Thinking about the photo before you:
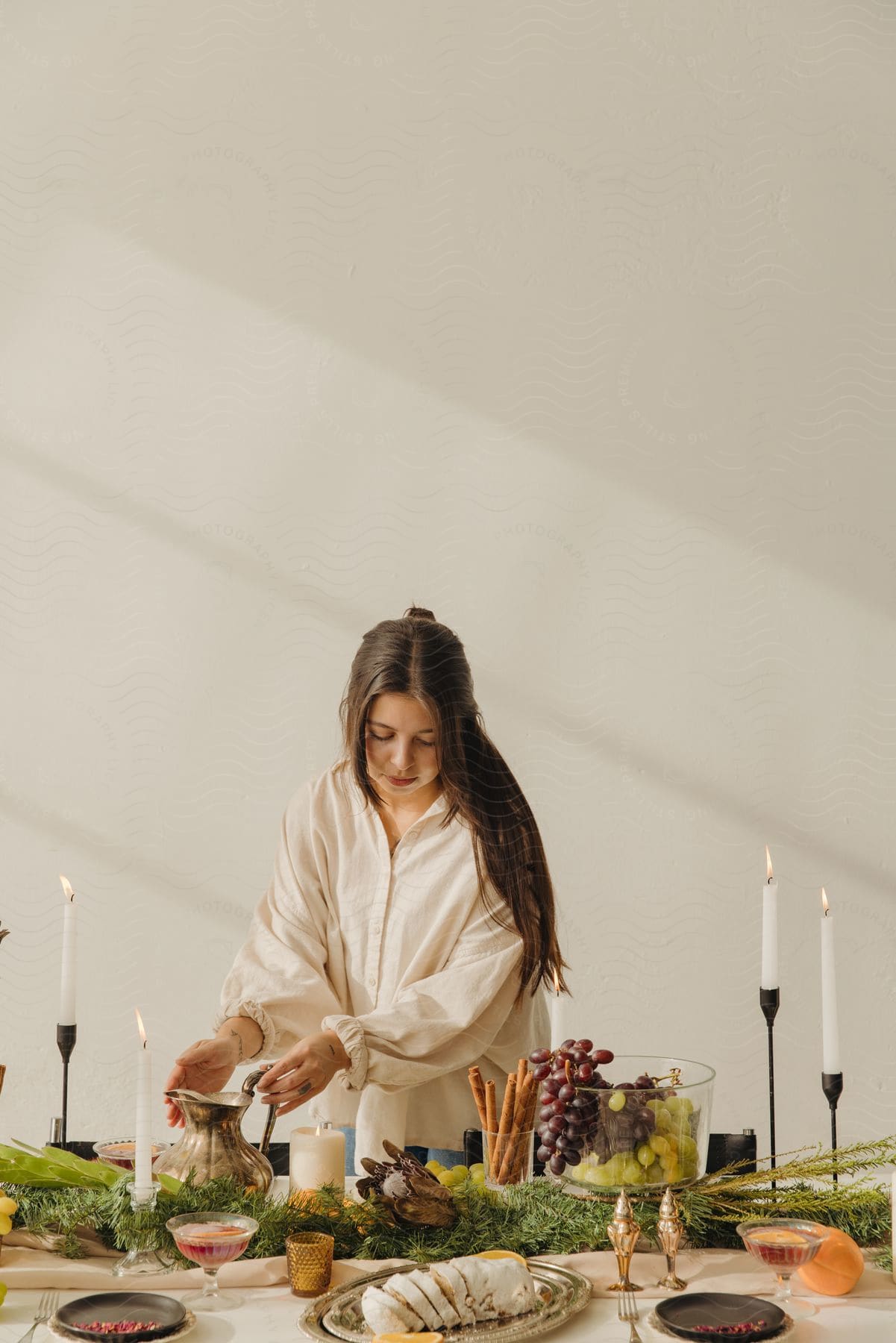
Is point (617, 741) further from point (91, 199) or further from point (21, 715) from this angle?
point (91, 199)

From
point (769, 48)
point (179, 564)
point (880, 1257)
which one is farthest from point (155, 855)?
point (769, 48)

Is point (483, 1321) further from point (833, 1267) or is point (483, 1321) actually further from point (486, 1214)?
point (833, 1267)

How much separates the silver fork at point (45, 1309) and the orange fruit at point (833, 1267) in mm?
791

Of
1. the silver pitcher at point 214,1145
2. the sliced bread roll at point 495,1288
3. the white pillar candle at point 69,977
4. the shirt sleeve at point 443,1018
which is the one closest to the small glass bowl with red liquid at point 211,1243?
the silver pitcher at point 214,1145

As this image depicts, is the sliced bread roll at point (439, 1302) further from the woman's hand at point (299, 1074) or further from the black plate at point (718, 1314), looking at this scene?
the woman's hand at point (299, 1074)

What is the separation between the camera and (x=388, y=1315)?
1257 mm

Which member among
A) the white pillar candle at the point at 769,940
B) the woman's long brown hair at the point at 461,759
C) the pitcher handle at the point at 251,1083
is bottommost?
the pitcher handle at the point at 251,1083

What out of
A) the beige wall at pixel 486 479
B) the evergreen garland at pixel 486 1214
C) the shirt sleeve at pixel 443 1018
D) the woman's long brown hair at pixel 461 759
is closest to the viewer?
the evergreen garland at pixel 486 1214

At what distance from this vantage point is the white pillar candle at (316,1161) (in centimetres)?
161

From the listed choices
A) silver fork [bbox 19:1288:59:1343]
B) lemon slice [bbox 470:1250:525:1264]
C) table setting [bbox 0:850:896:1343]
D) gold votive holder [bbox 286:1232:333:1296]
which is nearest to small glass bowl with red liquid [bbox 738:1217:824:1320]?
table setting [bbox 0:850:896:1343]

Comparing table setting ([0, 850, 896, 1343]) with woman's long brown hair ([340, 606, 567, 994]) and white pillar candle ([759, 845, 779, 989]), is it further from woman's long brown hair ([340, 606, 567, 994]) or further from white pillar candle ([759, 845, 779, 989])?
woman's long brown hair ([340, 606, 567, 994])

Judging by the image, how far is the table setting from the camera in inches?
51.5

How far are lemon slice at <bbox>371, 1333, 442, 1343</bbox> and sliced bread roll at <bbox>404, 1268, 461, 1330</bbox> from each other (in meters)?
0.02

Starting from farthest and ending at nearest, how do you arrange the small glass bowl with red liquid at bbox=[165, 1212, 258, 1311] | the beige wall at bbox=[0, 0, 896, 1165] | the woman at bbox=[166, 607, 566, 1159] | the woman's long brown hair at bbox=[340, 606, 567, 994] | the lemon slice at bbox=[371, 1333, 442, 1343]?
1. the beige wall at bbox=[0, 0, 896, 1165]
2. the woman's long brown hair at bbox=[340, 606, 567, 994]
3. the woman at bbox=[166, 607, 566, 1159]
4. the small glass bowl with red liquid at bbox=[165, 1212, 258, 1311]
5. the lemon slice at bbox=[371, 1333, 442, 1343]
